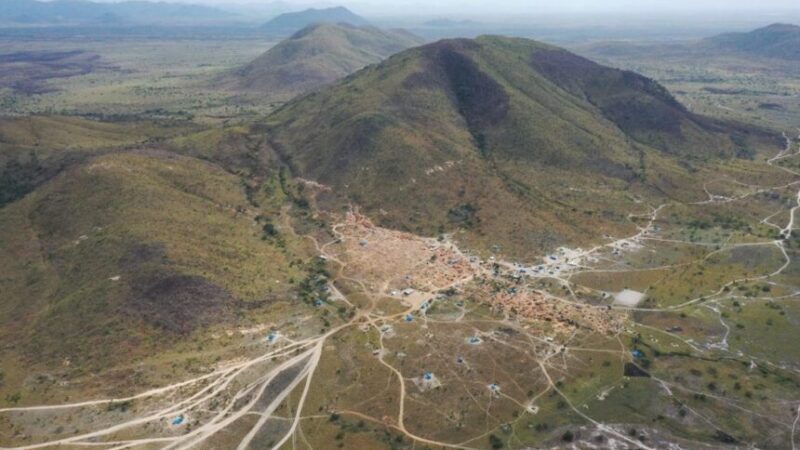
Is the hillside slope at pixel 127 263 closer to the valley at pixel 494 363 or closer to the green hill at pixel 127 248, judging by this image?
the green hill at pixel 127 248

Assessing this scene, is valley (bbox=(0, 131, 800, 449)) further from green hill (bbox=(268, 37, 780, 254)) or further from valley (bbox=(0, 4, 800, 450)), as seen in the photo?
green hill (bbox=(268, 37, 780, 254))

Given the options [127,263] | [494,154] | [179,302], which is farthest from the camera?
[494,154]

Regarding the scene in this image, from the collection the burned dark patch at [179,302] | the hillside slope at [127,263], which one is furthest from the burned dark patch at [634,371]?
the burned dark patch at [179,302]

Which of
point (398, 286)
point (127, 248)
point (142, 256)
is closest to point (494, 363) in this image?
point (398, 286)

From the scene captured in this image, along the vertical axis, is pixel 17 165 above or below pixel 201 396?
above

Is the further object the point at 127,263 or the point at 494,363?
the point at 127,263

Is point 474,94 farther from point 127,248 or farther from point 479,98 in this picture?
point 127,248

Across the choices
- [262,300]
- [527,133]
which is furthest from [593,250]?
[262,300]

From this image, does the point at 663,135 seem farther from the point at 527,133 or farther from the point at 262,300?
the point at 262,300
